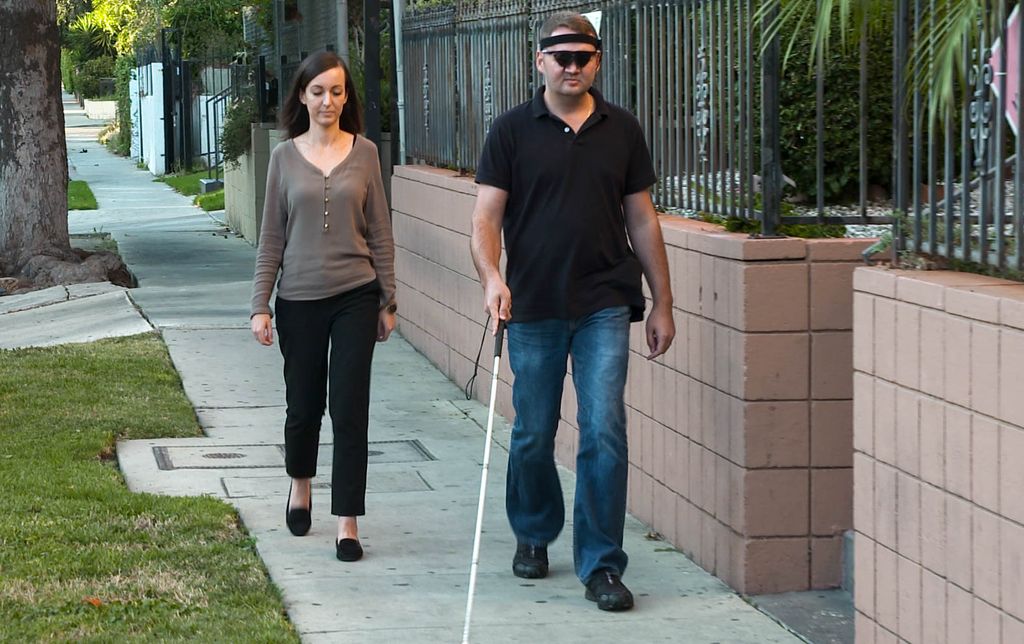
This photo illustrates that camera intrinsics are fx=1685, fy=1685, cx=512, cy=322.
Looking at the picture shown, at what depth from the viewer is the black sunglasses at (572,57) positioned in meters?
5.56

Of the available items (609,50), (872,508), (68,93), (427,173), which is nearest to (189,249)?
(427,173)

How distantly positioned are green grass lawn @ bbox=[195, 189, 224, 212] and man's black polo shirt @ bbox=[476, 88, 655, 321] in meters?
20.5

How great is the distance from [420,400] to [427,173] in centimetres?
194

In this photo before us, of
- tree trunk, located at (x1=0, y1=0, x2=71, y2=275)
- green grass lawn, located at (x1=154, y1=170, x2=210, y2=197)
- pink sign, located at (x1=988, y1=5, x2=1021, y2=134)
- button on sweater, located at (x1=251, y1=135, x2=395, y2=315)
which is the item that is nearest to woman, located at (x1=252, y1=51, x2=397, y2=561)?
button on sweater, located at (x1=251, y1=135, x2=395, y2=315)

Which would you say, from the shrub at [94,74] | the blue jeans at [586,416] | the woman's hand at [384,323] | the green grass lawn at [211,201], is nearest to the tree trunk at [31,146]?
the green grass lawn at [211,201]

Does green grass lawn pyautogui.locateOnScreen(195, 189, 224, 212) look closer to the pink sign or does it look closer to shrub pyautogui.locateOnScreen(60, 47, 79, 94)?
the pink sign

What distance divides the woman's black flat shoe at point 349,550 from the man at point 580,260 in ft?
2.90

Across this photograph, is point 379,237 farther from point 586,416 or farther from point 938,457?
point 938,457

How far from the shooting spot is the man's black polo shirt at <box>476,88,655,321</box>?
5.60 m

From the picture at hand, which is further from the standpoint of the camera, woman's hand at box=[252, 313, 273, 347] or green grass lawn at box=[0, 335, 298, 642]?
woman's hand at box=[252, 313, 273, 347]

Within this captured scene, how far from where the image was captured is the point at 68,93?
8638 centimetres

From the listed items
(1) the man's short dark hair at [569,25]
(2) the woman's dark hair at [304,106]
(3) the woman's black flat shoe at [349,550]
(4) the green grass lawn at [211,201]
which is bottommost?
(3) the woman's black flat shoe at [349,550]

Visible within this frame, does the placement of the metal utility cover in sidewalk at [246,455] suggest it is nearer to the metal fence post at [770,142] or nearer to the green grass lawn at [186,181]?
the metal fence post at [770,142]

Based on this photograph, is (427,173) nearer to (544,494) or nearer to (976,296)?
(544,494)
